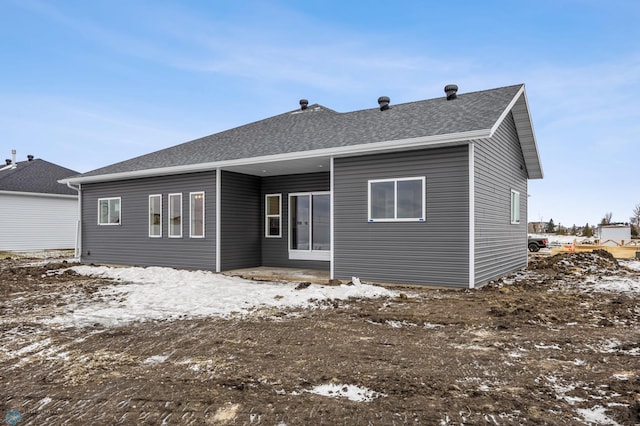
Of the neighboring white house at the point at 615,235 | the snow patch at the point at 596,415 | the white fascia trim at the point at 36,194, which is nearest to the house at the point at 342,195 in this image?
the snow patch at the point at 596,415

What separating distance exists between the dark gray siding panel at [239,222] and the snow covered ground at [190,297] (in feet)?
4.75

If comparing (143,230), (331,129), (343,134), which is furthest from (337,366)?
(143,230)

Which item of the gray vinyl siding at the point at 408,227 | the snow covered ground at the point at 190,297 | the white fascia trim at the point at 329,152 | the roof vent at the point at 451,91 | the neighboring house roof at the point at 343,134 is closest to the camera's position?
the snow covered ground at the point at 190,297

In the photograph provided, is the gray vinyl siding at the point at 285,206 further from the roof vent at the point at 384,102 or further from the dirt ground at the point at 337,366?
the dirt ground at the point at 337,366

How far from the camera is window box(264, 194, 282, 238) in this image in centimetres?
1223

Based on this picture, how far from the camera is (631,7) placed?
11500 mm

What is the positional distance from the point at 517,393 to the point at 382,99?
976 cm

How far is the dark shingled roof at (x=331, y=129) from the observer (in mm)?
8641

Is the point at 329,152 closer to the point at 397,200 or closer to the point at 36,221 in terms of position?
the point at 397,200

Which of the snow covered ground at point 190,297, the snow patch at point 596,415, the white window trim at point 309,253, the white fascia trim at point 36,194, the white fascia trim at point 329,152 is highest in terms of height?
the white fascia trim at point 329,152

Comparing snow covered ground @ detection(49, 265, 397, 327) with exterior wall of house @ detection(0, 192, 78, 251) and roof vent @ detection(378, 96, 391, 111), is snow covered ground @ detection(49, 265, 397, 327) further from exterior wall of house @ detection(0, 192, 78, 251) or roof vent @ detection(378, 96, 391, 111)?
exterior wall of house @ detection(0, 192, 78, 251)

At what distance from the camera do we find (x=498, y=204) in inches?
392

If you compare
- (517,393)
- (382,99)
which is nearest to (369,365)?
(517,393)

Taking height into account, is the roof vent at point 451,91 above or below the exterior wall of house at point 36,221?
above
